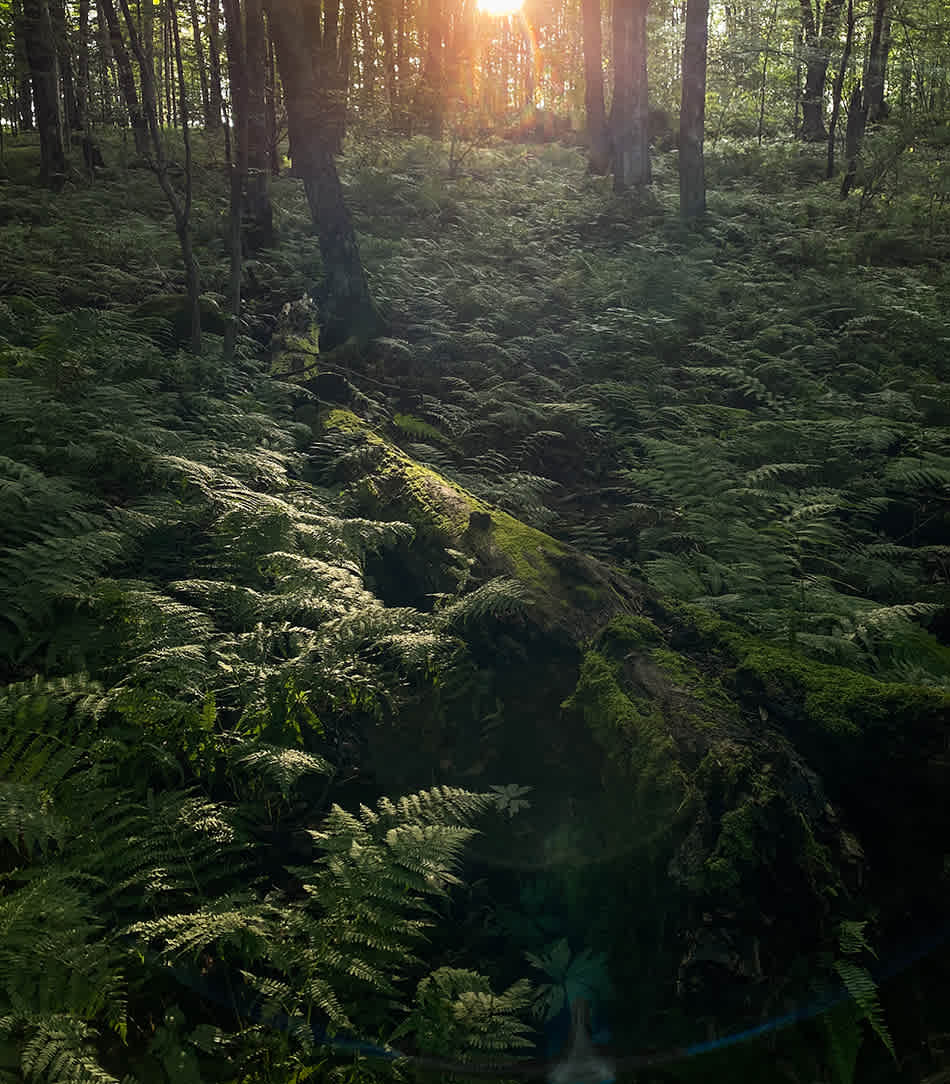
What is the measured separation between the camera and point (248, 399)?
6348 millimetres

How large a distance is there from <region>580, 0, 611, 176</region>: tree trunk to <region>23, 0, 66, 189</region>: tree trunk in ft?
36.1

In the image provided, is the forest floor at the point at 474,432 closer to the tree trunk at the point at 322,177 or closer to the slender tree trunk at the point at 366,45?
the tree trunk at the point at 322,177

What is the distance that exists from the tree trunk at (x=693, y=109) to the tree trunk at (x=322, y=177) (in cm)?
738

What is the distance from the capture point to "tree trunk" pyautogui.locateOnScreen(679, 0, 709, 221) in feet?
43.5

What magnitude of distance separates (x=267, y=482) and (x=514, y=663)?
88.8 inches

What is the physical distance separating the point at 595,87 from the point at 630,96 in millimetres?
2634

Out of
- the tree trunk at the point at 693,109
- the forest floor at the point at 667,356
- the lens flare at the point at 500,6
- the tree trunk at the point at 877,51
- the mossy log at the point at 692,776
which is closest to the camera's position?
the mossy log at the point at 692,776

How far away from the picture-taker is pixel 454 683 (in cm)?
357

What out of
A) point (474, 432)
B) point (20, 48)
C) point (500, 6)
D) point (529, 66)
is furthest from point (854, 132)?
point (529, 66)

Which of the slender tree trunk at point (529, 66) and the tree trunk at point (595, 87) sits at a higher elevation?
the slender tree trunk at point (529, 66)

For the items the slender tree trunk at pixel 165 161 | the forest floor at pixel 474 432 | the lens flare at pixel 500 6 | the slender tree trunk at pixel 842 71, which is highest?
the lens flare at pixel 500 6

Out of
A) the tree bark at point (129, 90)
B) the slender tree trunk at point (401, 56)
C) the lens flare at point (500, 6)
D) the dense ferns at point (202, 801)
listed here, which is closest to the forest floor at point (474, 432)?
the dense ferns at point (202, 801)

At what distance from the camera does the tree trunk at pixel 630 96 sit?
52.4ft

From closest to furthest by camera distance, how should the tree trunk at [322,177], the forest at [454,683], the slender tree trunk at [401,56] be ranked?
the forest at [454,683] < the tree trunk at [322,177] < the slender tree trunk at [401,56]
